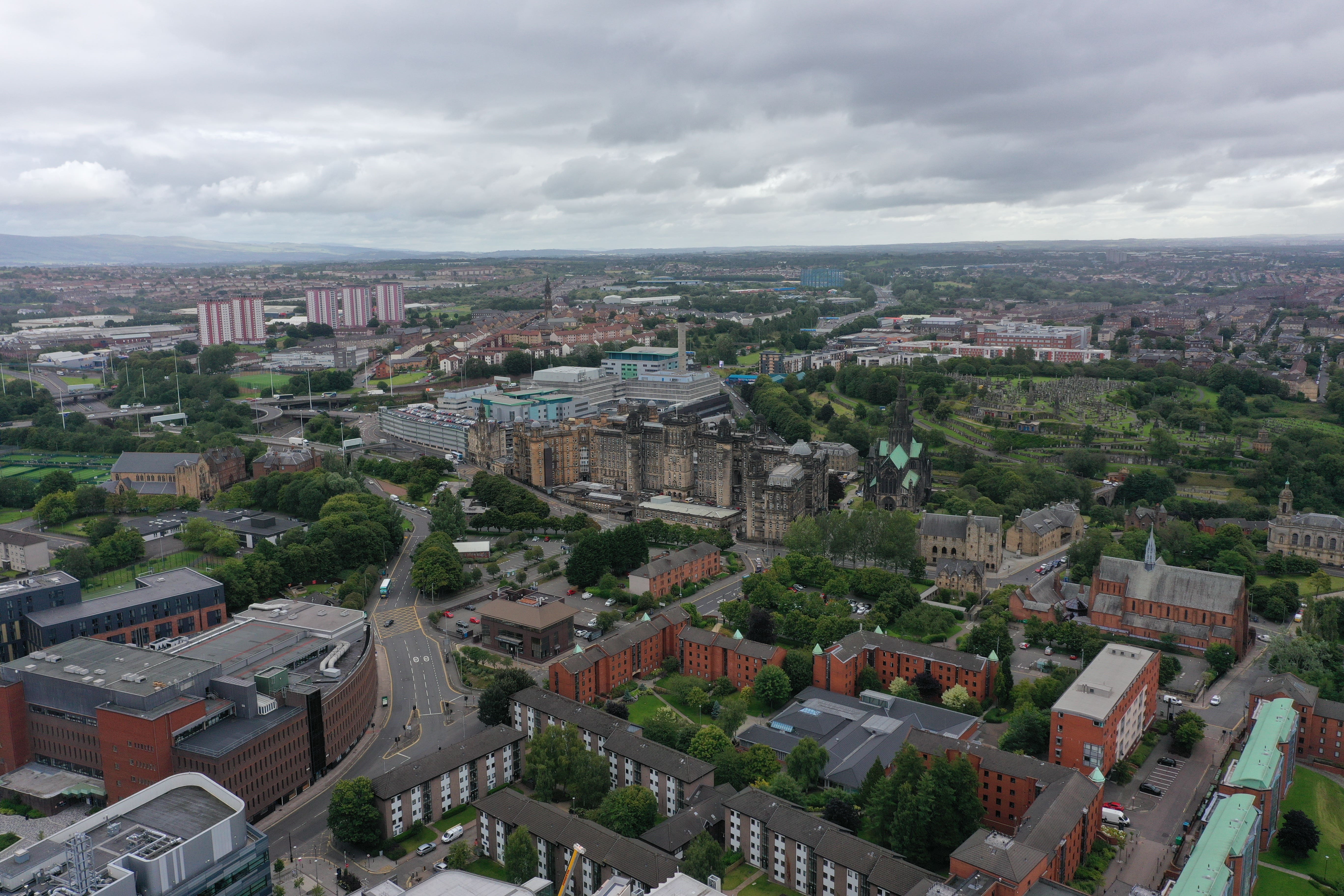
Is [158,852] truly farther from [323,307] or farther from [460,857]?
[323,307]

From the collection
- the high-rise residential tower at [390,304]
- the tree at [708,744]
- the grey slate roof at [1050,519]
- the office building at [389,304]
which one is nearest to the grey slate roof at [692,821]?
the tree at [708,744]

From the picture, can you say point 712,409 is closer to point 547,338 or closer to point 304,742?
point 547,338

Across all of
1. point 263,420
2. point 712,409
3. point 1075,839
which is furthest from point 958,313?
point 1075,839

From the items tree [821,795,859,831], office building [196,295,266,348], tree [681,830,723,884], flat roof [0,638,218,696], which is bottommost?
tree [821,795,859,831]

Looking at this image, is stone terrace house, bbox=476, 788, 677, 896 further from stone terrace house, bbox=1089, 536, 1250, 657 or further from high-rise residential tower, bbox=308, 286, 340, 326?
high-rise residential tower, bbox=308, 286, 340, 326

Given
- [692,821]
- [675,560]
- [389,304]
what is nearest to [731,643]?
[675,560]

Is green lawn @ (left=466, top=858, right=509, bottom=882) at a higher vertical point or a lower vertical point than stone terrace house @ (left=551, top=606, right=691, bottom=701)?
lower

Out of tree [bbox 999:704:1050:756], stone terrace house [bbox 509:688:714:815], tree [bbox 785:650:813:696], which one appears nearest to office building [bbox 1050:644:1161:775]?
tree [bbox 999:704:1050:756]

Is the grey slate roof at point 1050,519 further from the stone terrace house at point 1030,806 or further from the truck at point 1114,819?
the truck at point 1114,819
